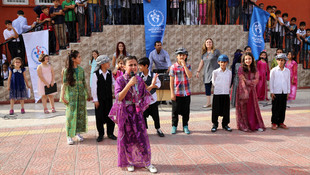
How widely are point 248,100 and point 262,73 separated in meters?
3.54

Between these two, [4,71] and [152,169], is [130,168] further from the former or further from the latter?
[4,71]

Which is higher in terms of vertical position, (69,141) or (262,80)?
(262,80)

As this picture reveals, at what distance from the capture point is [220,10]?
35.7 ft

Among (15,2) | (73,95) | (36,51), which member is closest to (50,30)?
(36,51)

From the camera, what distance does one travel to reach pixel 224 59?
5.55 m

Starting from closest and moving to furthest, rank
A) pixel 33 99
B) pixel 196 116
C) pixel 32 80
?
1. pixel 196 116
2. pixel 32 80
3. pixel 33 99

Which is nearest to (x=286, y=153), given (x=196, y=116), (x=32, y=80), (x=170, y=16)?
(x=196, y=116)

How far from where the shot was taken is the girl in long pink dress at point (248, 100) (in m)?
5.64

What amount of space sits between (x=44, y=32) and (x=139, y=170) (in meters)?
7.21

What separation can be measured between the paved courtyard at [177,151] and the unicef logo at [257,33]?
4386 millimetres

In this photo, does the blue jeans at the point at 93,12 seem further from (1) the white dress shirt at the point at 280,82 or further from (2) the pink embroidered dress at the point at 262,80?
(1) the white dress shirt at the point at 280,82

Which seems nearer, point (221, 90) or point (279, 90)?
point (221, 90)

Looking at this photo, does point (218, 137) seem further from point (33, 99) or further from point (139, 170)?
point (33, 99)

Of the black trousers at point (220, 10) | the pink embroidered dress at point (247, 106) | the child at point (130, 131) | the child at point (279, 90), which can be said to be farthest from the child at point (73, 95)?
the black trousers at point (220, 10)
